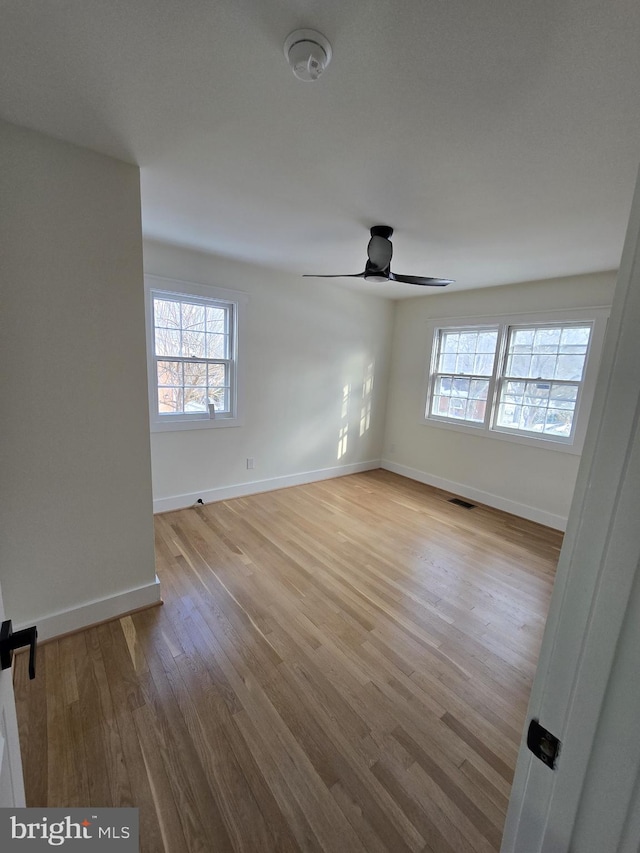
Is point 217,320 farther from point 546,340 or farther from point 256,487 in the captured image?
point 546,340

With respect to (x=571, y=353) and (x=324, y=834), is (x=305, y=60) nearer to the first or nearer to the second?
(x=324, y=834)

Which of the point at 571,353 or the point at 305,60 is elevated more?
the point at 305,60

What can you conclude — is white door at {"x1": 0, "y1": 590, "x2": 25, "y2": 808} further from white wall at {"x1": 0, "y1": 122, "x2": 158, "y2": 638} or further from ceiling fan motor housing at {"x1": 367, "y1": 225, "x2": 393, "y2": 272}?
ceiling fan motor housing at {"x1": 367, "y1": 225, "x2": 393, "y2": 272}

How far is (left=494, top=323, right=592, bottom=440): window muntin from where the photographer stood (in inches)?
135

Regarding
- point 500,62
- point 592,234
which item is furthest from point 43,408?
point 592,234

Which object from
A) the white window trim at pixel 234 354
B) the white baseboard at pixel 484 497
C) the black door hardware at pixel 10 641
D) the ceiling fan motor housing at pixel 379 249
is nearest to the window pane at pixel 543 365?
the white baseboard at pixel 484 497

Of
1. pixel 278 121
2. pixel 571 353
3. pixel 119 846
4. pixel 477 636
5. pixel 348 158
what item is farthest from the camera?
pixel 571 353

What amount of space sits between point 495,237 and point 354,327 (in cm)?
225

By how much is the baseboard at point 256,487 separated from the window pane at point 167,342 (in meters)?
1.42

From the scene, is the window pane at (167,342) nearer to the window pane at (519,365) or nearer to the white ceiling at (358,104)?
the white ceiling at (358,104)

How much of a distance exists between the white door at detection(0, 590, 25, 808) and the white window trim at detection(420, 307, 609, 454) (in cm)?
335

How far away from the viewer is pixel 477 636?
2.09 m

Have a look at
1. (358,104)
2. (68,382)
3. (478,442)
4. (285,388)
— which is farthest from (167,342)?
(478,442)

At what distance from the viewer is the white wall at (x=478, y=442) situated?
3.48 metres
